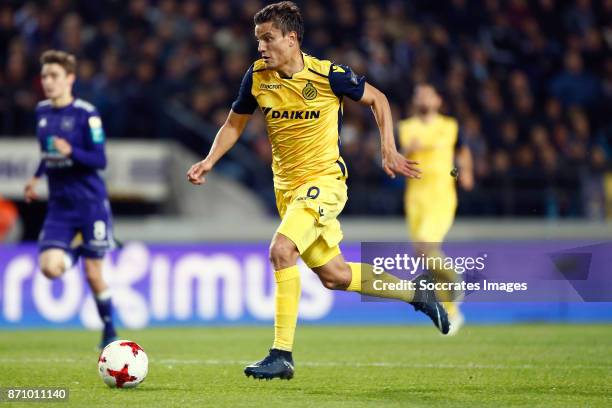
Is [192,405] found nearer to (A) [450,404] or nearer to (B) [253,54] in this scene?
(A) [450,404]

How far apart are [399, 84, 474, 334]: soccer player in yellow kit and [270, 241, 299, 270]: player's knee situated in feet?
15.8

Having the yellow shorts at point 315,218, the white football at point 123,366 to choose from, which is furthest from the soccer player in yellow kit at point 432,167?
the white football at point 123,366

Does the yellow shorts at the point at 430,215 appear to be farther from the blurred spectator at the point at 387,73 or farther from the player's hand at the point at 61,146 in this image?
the player's hand at the point at 61,146

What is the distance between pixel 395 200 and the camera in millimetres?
15289

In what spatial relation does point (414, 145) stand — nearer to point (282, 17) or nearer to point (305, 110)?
point (305, 110)

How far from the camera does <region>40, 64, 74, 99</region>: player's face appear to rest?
9.49 metres

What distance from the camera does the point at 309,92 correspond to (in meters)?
7.34

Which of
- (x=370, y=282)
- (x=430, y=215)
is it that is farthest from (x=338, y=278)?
(x=430, y=215)

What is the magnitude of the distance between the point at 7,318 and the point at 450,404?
8717 millimetres

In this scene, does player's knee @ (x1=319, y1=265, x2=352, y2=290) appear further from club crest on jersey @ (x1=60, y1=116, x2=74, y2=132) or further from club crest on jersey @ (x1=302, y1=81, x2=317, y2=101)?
club crest on jersey @ (x1=60, y1=116, x2=74, y2=132)

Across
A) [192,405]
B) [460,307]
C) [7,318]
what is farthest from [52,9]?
[192,405]

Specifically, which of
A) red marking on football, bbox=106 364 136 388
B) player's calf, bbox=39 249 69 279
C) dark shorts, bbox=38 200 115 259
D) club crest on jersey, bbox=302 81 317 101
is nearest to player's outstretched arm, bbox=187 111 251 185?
club crest on jersey, bbox=302 81 317 101

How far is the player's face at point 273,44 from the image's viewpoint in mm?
7164

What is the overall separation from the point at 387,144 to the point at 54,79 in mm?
3552
